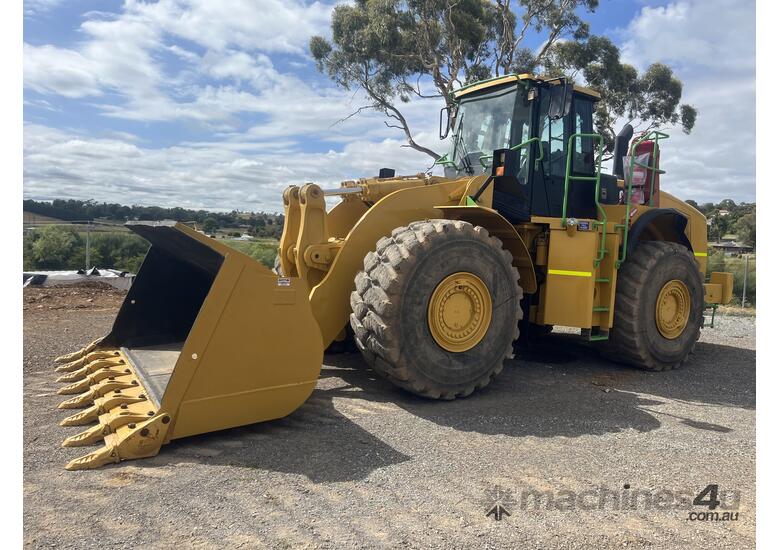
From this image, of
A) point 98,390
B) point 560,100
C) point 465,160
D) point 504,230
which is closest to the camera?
point 98,390

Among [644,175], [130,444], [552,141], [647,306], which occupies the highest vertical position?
[552,141]

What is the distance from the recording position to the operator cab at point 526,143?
611cm

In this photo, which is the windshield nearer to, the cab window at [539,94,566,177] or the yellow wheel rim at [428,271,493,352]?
the cab window at [539,94,566,177]

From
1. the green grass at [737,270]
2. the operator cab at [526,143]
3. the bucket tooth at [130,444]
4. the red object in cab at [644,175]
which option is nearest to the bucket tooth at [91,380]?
the bucket tooth at [130,444]

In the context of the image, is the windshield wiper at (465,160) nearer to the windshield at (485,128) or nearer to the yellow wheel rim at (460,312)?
the windshield at (485,128)

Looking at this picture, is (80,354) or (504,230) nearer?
(80,354)

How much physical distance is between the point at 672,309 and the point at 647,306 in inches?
25.8

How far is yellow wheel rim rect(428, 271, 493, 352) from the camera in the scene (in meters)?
4.96

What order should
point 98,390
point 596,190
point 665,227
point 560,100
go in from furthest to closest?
point 665,227 → point 596,190 → point 560,100 → point 98,390

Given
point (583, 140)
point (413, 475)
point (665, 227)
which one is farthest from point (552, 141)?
point (413, 475)

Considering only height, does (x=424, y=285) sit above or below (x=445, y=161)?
below

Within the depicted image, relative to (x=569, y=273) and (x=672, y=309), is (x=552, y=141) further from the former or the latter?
(x=672, y=309)

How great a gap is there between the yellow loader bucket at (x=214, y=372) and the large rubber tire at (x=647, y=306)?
12.9 feet

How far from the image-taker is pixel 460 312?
16.9ft
